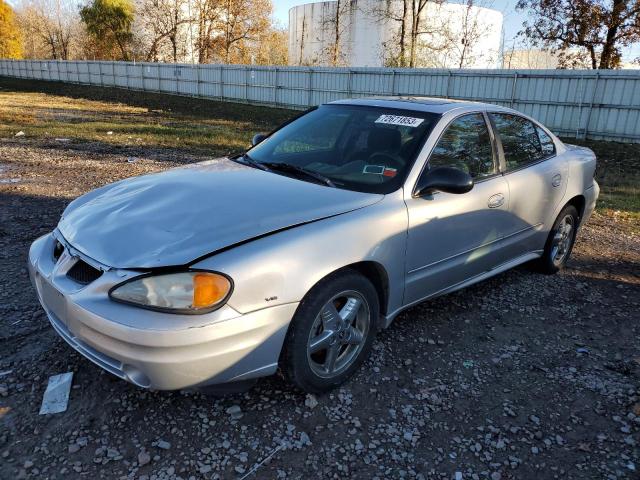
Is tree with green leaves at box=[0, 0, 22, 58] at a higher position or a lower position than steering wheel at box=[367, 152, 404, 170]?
higher

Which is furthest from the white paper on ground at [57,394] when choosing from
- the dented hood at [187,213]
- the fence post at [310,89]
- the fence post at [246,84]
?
the fence post at [246,84]

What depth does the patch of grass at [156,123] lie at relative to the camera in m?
12.6

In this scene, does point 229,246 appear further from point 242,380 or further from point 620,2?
point 620,2

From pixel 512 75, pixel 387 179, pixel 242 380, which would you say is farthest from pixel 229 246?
pixel 512 75

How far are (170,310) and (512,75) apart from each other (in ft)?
53.6

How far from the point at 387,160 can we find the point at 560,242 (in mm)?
2452

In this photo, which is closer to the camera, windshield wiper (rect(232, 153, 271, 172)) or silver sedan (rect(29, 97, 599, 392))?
silver sedan (rect(29, 97, 599, 392))

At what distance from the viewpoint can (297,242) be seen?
8.63ft

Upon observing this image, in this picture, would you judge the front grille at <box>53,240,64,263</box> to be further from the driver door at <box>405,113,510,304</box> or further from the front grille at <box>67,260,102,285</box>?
the driver door at <box>405,113,510,304</box>

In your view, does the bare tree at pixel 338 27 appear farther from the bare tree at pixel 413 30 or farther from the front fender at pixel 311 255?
the front fender at pixel 311 255

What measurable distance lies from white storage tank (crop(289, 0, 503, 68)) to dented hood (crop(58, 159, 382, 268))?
25.3 m

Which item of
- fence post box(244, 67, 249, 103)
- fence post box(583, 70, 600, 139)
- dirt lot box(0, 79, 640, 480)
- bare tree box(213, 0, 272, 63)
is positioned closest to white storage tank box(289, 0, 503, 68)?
bare tree box(213, 0, 272, 63)

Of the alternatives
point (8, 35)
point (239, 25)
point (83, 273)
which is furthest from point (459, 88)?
point (8, 35)

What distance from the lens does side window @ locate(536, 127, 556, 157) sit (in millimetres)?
4652
